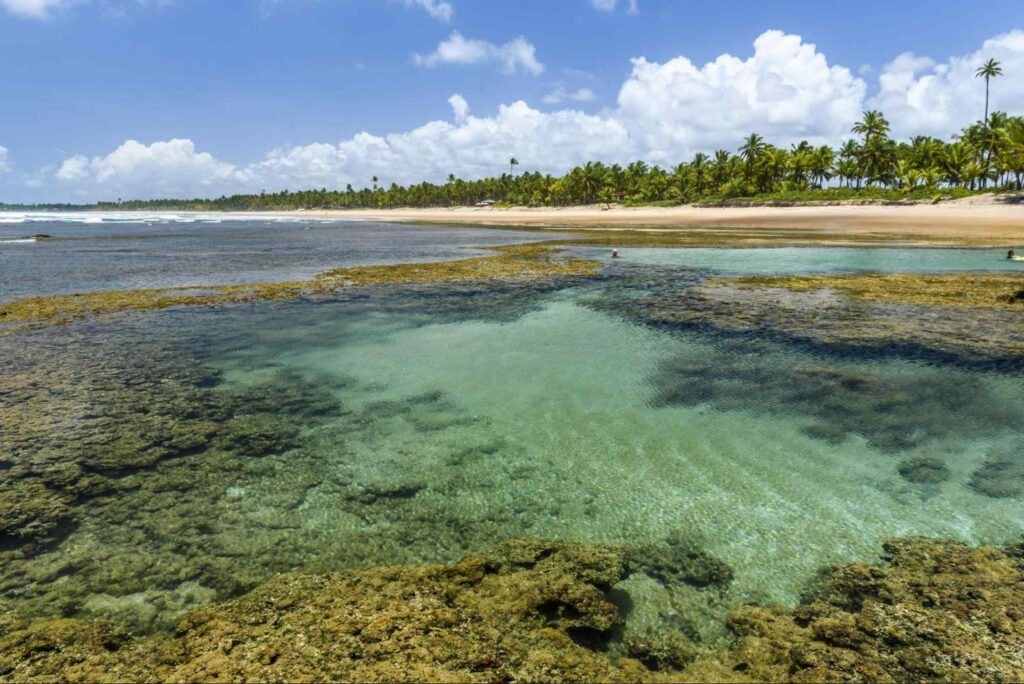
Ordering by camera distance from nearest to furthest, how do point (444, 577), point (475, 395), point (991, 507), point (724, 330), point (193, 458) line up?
point (444, 577), point (991, 507), point (193, 458), point (475, 395), point (724, 330)

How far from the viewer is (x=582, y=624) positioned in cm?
552

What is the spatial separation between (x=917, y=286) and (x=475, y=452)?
24.9 meters

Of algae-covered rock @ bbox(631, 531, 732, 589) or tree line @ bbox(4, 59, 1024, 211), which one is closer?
algae-covered rock @ bbox(631, 531, 732, 589)

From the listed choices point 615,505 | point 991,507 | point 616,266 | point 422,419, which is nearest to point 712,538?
point 615,505

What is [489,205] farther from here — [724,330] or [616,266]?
[724,330]

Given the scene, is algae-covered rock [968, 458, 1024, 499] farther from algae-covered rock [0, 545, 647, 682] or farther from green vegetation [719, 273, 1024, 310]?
green vegetation [719, 273, 1024, 310]

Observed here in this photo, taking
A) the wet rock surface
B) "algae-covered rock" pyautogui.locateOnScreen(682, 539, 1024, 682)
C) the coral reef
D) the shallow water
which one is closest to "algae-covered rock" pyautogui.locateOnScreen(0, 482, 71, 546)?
the shallow water

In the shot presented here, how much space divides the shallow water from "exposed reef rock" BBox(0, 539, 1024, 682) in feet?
1.68

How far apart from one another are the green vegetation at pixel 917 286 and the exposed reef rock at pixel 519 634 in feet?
63.7

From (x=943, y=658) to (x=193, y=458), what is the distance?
35.6 ft

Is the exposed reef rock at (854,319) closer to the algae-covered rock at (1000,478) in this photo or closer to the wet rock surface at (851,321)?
the wet rock surface at (851,321)

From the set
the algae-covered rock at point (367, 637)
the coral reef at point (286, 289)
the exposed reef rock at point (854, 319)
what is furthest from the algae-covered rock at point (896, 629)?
the coral reef at point (286, 289)

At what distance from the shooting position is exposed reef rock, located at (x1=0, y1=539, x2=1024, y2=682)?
4.70 meters

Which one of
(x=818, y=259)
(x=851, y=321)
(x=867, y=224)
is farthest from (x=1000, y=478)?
(x=867, y=224)
